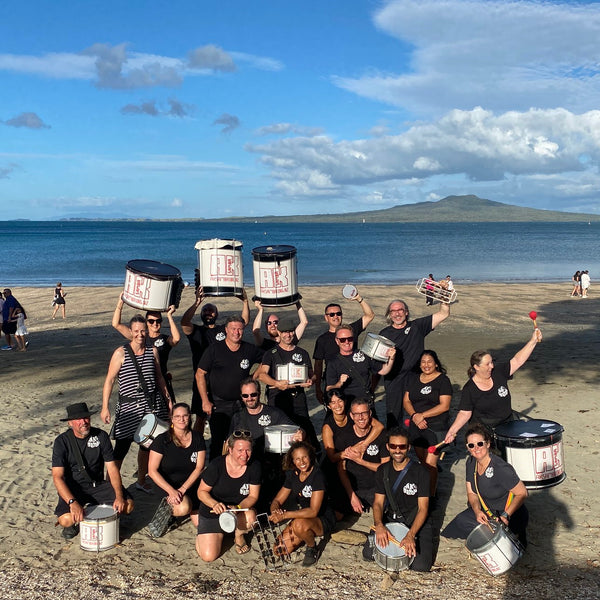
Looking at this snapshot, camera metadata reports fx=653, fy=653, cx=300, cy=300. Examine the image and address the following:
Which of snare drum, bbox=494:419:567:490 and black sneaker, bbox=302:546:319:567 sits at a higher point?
snare drum, bbox=494:419:567:490

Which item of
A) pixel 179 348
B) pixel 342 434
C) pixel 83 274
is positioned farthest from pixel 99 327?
pixel 83 274

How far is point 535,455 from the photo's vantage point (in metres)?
6.18

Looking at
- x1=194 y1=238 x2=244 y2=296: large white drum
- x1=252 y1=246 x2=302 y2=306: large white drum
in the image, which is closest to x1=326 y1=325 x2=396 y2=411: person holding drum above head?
x1=252 y1=246 x2=302 y2=306: large white drum

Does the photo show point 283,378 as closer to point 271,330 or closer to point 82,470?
point 271,330

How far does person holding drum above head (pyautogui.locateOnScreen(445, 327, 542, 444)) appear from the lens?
7.36 m

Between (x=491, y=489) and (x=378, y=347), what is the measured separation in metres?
2.28

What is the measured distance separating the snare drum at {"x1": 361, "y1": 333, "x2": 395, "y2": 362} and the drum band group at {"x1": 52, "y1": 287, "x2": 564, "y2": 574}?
0.02m

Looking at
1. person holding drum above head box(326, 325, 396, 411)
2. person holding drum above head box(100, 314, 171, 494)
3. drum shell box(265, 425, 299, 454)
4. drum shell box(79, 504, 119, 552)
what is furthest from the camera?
person holding drum above head box(326, 325, 396, 411)

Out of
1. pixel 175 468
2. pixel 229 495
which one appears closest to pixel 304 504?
pixel 229 495

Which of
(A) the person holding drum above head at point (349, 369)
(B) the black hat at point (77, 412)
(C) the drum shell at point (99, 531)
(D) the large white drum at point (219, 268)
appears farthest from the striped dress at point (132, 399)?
(A) the person holding drum above head at point (349, 369)

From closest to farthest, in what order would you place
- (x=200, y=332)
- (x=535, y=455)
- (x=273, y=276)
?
(x=535, y=455) → (x=273, y=276) → (x=200, y=332)

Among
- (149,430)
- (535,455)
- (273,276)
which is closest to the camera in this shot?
(535,455)

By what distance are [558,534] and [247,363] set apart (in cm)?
399

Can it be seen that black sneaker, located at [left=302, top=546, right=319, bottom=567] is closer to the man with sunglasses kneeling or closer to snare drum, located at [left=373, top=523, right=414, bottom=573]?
the man with sunglasses kneeling
